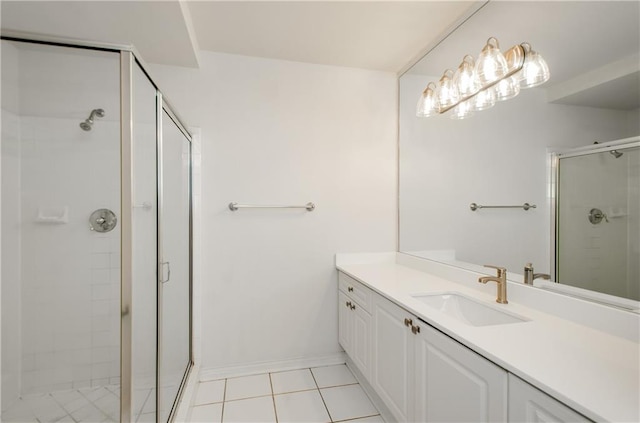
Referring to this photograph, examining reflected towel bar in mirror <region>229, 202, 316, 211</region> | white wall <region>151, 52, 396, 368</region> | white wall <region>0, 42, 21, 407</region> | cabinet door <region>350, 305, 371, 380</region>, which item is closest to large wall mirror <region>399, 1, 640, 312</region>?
white wall <region>151, 52, 396, 368</region>

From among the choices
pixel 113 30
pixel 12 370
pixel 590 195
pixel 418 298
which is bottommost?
pixel 12 370

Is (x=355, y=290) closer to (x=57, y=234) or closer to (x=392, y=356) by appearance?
(x=392, y=356)

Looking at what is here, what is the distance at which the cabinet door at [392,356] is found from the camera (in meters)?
1.36

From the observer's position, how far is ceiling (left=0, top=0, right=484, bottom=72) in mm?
1499

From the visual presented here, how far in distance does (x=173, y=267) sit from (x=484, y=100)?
195 cm

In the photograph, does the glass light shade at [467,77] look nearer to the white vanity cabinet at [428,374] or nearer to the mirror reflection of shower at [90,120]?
the white vanity cabinet at [428,374]

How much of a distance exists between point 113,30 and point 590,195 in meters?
2.47

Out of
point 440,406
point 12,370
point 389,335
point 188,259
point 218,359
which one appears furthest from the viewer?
point 218,359

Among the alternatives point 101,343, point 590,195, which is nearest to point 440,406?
point 590,195

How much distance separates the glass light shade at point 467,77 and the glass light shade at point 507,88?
12cm

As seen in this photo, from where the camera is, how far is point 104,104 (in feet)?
4.23

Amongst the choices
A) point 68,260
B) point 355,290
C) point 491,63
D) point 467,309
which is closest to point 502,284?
point 467,309

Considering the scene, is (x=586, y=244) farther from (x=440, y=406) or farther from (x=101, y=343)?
(x=101, y=343)

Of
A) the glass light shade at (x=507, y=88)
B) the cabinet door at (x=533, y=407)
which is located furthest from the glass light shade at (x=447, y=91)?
the cabinet door at (x=533, y=407)
